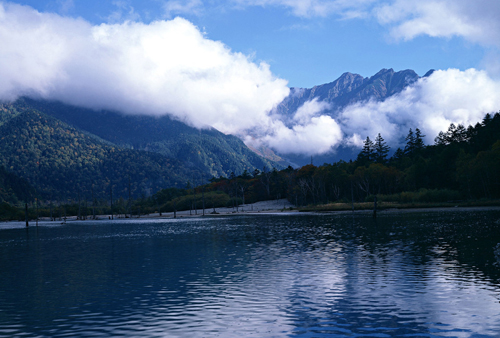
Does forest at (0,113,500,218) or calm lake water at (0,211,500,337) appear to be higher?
forest at (0,113,500,218)

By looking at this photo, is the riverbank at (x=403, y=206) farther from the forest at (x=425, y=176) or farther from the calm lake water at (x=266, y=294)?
the calm lake water at (x=266, y=294)

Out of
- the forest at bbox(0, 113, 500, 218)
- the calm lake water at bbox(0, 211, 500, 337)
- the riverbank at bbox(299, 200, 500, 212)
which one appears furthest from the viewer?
the forest at bbox(0, 113, 500, 218)

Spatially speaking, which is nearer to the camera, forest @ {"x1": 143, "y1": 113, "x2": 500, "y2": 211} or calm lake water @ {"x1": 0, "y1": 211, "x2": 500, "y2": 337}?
calm lake water @ {"x1": 0, "y1": 211, "x2": 500, "y2": 337}

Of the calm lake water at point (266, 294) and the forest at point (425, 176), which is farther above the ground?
the forest at point (425, 176)

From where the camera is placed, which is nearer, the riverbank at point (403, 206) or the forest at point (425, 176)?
the riverbank at point (403, 206)

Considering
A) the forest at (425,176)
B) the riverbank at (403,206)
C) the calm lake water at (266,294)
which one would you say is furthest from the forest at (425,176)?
the calm lake water at (266,294)

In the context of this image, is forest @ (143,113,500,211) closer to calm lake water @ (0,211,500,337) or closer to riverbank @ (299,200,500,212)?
riverbank @ (299,200,500,212)

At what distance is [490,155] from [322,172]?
239ft

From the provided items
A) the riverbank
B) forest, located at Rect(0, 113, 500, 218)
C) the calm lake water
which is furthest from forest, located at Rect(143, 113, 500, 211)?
the calm lake water

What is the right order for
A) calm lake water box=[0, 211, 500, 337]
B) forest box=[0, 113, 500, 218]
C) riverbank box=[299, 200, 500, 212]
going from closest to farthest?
calm lake water box=[0, 211, 500, 337]
riverbank box=[299, 200, 500, 212]
forest box=[0, 113, 500, 218]

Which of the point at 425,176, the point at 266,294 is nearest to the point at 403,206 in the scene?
the point at 425,176

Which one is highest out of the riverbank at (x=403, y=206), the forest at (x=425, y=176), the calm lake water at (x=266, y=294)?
the forest at (x=425, y=176)

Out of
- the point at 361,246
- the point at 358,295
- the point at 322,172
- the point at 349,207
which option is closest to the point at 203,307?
the point at 358,295

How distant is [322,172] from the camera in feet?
557
